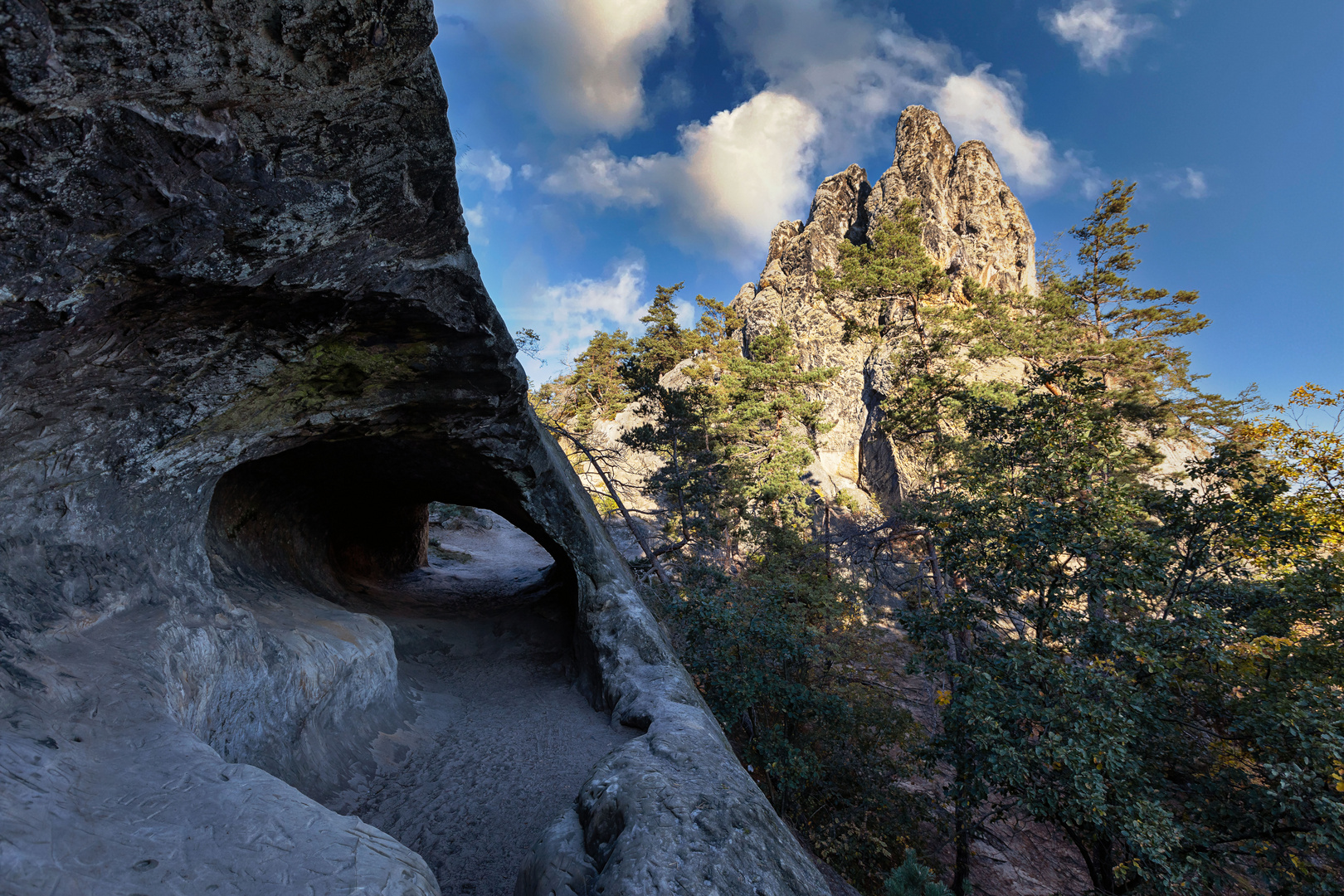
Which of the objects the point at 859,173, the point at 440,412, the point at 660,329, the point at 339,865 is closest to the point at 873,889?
the point at 339,865

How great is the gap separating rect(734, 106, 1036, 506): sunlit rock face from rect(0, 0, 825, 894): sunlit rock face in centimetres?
2333

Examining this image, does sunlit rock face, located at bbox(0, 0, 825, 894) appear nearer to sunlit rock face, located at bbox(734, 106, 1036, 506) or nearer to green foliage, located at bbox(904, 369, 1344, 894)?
green foliage, located at bbox(904, 369, 1344, 894)

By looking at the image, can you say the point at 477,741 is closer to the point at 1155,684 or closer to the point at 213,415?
the point at 213,415

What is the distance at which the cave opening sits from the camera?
15.8 ft

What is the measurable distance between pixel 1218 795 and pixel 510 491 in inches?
394

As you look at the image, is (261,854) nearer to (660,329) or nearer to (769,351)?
(769,351)

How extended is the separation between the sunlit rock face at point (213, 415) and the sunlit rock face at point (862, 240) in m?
23.3

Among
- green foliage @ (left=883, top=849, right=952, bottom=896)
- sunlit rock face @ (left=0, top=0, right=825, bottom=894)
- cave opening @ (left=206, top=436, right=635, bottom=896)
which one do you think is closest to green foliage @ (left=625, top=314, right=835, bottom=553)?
cave opening @ (left=206, top=436, right=635, bottom=896)

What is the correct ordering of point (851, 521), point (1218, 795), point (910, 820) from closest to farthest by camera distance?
1. point (1218, 795)
2. point (910, 820)
3. point (851, 521)

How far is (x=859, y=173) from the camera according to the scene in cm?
4250

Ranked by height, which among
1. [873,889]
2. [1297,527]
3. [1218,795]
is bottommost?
[873,889]

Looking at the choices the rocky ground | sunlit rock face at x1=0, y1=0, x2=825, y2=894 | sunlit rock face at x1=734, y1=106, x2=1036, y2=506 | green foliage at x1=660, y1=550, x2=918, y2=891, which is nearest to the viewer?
sunlit rock face at x1=0, y1=0, x2=825, y2=894

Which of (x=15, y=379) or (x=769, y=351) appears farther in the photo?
(x=769, y=351)

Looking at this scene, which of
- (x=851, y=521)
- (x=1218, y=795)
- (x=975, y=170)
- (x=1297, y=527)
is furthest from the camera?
(x=975, y=170)
